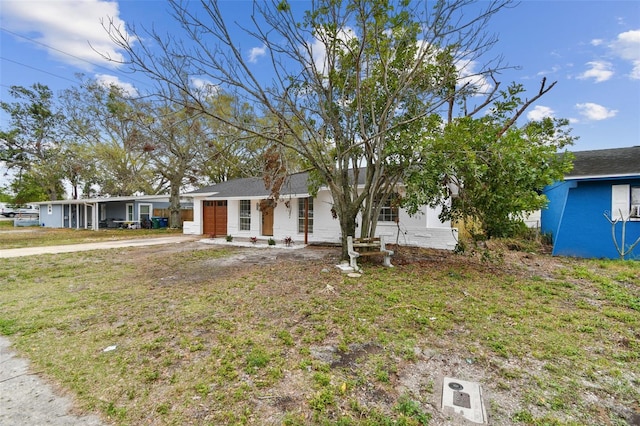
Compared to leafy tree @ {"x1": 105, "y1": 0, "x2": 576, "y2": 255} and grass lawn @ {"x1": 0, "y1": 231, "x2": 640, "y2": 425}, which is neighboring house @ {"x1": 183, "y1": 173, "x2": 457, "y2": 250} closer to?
leafy tree @ {"x1": 105, "y1": 0, "x2": 576, "y2": 255}

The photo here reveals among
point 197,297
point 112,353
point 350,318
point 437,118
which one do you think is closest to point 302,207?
point 437,118

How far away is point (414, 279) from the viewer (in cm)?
658

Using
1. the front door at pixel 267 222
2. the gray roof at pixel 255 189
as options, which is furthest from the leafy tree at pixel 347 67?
the front door at pixel 267 222

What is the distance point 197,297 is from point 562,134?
1776cm

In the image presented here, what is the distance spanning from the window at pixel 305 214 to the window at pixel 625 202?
10.2 metres

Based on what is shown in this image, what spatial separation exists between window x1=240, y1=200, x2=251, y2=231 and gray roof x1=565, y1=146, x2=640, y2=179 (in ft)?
42.5

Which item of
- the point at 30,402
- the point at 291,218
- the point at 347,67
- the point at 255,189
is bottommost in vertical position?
the point at 30,402

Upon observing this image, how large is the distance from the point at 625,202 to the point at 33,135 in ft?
137

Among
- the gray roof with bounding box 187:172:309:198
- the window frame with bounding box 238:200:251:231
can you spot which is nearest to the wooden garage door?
the gray roof with bounding box 187:172:309:198

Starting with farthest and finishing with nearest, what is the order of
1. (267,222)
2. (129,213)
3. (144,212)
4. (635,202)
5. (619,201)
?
(144,212) < (129,213) < (267,222) < (619,201) < (635,202)

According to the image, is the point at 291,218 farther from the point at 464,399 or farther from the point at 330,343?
the point at 464,399

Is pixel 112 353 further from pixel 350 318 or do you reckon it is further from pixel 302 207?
pixel 302 207

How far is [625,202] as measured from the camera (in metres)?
8.66

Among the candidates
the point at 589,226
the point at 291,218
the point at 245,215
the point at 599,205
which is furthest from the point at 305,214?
the point at 599,205
